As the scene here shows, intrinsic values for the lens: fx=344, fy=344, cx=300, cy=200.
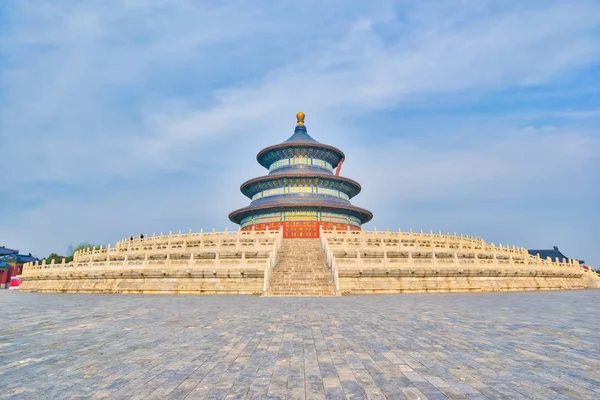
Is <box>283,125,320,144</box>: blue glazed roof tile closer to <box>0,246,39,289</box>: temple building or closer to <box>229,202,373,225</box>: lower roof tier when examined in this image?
<box>229,202,373,225</box>: lower roof tier

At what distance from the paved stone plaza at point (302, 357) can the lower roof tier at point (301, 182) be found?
3420cm

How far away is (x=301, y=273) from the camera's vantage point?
64.3 feet

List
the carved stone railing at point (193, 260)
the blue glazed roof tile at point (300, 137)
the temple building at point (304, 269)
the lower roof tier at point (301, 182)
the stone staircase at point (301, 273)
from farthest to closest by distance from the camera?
the blue glazed roof tile at point (300, 137), the lower roof tier at point (301, 182), the carved stone railing at point (193, 260), the temple building at point (304, 269), the stone staircase at point (301, 273)

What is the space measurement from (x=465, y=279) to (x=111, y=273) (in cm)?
2023

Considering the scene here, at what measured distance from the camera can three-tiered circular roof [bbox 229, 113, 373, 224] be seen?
41.1 meters

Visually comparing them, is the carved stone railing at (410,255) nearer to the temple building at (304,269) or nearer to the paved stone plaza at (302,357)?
the temple building at (304,269)

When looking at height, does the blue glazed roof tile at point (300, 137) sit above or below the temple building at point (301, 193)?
above

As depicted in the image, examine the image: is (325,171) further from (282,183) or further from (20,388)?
(20,388)

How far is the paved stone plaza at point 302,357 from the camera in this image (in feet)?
12.6

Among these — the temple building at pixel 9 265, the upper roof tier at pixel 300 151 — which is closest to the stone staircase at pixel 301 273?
the upper roof tier at pixel 300 151

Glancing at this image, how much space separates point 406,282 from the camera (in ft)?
59.6

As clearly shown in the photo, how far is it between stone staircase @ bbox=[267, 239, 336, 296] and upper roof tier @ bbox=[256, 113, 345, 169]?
2347 cm

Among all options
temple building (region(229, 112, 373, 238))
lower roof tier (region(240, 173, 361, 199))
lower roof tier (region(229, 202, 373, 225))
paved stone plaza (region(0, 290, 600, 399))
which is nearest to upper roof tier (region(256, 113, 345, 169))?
temple building (region(229, 112, 373, 238))

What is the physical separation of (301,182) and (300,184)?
28cm
